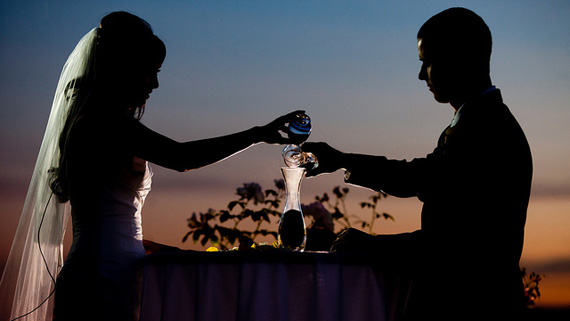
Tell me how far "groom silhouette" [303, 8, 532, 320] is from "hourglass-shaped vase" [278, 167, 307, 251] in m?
0.15

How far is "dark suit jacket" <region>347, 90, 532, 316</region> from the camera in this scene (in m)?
1.63

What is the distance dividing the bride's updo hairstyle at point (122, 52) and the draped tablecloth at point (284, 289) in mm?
759

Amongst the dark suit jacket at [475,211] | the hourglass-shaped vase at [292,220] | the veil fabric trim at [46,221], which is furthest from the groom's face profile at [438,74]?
the veil fabric trim at [46,221]

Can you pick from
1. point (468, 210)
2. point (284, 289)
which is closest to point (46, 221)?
point (284, 289)

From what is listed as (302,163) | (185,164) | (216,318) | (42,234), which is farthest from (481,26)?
(42,234)

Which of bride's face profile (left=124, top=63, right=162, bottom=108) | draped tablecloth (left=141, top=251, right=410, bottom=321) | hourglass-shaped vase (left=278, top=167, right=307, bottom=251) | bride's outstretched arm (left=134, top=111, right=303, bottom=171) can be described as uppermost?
bride's face profile (left=124, top=63, right=162, bottom=108)

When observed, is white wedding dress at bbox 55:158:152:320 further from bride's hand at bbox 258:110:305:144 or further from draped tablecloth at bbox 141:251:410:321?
bride's hand at bbox 258:110:305:144

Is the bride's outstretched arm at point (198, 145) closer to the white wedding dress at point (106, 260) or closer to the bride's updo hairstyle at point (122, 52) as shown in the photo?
the white wedding dress at point (106, 260)

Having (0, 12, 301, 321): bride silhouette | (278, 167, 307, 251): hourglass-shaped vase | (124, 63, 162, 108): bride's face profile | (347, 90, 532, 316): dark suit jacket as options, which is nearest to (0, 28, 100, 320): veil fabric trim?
(0, 12, 301, 321): bride silhouette

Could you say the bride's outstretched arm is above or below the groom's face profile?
below

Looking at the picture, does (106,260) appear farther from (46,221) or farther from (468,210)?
(468,210)

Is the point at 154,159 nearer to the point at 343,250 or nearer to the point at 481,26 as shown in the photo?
the point at 343,250

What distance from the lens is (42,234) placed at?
7.82 feet

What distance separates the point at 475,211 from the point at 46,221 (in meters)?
1.78
